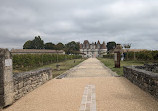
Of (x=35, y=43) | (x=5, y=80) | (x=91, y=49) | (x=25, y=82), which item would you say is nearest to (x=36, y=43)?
(x=35, y=43)

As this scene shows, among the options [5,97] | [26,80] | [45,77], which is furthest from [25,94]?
[45,77]

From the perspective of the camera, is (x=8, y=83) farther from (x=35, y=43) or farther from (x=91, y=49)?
(x=91, y=49)

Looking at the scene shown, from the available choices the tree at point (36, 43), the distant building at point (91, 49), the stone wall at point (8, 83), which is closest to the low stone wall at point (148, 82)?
the stone wall at point (8, 83)

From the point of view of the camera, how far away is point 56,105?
4.45m

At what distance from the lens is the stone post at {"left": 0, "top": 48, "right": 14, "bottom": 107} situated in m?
4.35

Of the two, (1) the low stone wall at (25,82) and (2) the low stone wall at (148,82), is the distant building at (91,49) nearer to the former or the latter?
(1) the low stone wall at (25,82)

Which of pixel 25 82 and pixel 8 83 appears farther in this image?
pixel 25 82

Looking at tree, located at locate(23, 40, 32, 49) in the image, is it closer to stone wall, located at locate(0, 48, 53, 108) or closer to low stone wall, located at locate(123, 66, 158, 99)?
stone wall, located at locate(0, 48, 53, 108)

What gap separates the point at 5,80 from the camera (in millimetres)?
4406

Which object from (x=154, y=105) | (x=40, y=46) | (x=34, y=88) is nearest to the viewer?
(x=154, y=105)

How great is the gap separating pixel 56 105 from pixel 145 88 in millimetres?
3392

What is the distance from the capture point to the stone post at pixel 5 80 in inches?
171

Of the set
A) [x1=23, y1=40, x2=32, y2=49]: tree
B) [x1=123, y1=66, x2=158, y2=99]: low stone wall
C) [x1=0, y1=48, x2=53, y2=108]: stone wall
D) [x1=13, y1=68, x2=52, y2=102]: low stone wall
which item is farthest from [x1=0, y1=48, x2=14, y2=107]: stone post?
[x1=23, y1=40, x2=32, y2=49]: tree

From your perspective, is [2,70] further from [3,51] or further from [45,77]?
[45,77]
